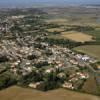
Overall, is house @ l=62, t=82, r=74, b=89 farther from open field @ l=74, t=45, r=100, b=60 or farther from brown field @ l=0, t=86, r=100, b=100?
open field @ l=74, t=45, r=100, b=60

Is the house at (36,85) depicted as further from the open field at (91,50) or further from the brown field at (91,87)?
the open field at (91,50)

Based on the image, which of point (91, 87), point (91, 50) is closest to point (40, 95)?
point (91, 87)

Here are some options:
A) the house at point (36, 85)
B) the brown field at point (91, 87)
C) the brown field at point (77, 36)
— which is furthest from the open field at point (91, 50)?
the house at point (36, 85)

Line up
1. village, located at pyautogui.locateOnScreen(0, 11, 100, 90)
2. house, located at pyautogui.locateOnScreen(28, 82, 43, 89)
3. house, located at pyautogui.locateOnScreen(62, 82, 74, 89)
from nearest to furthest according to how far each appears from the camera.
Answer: house, located at pyautogui.locateOnScreen(62, 82, 74, 89)
house, located at pyautogui.locateOnScreen(28, 82, 43, 89)
village, located at pyautogui.locateOnScreen(0, 11, 100, 90)

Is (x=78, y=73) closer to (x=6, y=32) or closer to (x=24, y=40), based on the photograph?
(x=24, y=40)

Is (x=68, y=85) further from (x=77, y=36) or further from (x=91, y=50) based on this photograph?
(x=77, y=36)

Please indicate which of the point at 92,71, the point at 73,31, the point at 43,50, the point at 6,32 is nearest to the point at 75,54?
the point at 43,50

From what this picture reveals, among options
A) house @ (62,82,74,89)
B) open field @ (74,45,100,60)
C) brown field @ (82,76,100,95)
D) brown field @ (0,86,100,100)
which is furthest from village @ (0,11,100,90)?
open field @ (74,45,100,60)
